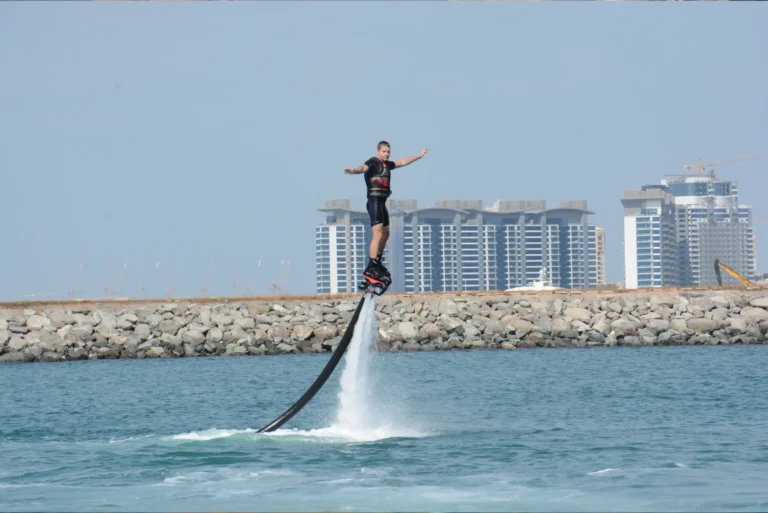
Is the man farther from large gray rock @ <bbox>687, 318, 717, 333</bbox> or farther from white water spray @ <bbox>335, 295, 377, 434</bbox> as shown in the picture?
large gray rock @ <bbox>687, 318, 717, 333</bbox>

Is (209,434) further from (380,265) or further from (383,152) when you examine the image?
(383,152)

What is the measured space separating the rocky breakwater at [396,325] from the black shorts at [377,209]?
37.1 m

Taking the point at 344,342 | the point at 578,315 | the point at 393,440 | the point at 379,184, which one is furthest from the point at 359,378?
the point at 578,315

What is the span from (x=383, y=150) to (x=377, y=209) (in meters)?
1.13

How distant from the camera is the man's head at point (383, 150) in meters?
23.3

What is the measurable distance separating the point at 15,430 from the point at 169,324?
2773 cm

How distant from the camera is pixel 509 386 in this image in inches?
1735

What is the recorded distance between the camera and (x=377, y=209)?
925 inches

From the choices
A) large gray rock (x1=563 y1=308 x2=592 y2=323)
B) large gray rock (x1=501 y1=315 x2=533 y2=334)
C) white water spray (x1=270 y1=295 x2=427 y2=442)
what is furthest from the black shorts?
large gray rock (x1=563 y1=308 x2=592 y2=323)

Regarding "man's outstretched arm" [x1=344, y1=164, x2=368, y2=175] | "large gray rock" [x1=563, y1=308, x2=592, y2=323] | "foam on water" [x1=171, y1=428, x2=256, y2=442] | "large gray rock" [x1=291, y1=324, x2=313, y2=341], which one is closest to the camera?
"man's outstretched arm" [x1=344, y1=164, x2=368, y2=175]

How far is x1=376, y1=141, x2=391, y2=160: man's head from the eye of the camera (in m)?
23.3

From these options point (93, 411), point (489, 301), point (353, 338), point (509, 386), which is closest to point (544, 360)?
point (489, 301)

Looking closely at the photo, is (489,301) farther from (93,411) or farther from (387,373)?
(93,411)

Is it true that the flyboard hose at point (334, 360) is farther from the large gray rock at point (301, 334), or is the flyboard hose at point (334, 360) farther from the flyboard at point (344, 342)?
the large gray rock at point (301, 334)
